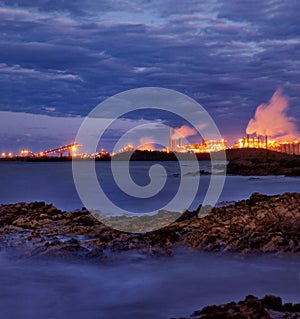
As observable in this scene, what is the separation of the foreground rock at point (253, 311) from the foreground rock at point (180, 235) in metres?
3.45

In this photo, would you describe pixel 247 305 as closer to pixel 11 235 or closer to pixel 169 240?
pixel 169 240

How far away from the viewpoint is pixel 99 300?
687cm

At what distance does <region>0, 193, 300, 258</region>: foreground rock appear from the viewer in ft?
30.9

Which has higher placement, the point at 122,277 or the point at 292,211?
the point at 292,211

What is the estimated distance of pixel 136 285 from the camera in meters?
7.61

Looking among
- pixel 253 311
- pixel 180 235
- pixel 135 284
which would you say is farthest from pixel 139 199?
pixel 253 311

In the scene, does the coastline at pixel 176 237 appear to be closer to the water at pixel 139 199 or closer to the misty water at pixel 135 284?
the misty water at pixel 135 284

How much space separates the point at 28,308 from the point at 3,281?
1.56 metres

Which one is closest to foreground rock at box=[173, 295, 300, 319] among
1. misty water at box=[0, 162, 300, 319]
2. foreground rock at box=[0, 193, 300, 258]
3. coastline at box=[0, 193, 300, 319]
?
misty water at box=[0, 162, 300, 319]

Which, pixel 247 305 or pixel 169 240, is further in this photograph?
pixel 169 240

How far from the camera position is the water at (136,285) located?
6441 mm

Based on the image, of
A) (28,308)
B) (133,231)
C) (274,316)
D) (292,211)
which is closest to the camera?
(274,316)

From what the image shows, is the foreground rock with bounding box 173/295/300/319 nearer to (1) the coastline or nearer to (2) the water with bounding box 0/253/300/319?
(2) the water with bounding box 0/253/300/319

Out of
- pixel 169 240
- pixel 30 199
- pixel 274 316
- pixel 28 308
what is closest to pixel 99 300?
pixel 28 308
